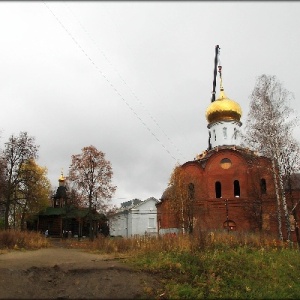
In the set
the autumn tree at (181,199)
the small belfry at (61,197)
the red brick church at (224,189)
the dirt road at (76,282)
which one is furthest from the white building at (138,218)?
the dirt road at (76,282)

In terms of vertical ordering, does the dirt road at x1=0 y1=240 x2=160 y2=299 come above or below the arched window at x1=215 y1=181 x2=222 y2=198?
below

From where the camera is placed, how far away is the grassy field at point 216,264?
9.15m

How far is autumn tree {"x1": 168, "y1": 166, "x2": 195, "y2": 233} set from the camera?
31484mm

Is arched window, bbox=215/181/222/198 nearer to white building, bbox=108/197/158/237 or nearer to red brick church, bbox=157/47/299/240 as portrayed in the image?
red brick church, bbox=157/47/299/240

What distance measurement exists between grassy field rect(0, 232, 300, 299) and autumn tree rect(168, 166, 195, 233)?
52.9ft

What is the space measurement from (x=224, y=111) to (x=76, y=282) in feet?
102

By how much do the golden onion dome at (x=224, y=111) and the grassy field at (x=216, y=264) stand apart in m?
23.5

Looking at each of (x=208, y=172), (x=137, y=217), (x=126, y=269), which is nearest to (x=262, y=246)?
(x=126, y=269)

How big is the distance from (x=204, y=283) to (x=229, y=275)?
1131 mm

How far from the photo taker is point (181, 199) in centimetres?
3158

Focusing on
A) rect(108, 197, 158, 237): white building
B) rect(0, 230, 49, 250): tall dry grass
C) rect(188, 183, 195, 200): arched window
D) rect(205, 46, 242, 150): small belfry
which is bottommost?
rect(0, 230, 49, 250): tall dry grass

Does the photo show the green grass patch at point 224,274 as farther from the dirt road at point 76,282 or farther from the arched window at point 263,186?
the arched window at point 263,186

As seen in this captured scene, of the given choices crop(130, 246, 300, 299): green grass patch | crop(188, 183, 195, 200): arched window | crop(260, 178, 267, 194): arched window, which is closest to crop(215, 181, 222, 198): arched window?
crop(188, 183, 195, 200): arched window

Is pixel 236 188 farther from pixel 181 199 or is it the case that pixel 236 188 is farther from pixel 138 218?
pixel 138 218
